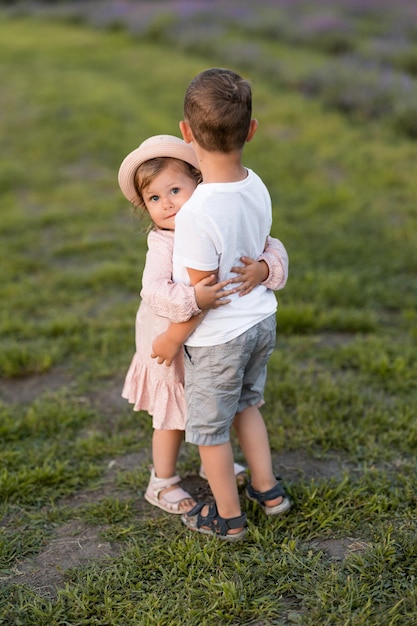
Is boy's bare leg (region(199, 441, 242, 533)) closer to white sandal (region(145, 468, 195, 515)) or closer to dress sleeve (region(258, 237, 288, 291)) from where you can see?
white sandal (region(145, 468, 195, 515))

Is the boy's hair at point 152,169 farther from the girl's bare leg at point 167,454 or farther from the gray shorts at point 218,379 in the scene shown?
the girl's bare leg at point 167,454

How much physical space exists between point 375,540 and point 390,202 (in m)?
4.26

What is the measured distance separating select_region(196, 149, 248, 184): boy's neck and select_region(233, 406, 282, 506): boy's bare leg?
3.04 feet

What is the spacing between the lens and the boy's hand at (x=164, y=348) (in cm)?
254

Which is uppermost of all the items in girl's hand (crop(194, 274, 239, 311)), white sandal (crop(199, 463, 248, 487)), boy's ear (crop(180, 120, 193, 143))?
boy's ear (crop(180, 120, 193, 143))

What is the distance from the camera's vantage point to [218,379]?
8.30 feet

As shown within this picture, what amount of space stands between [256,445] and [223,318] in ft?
1.97

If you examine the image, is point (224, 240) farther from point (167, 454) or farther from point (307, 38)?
point (307, 38)

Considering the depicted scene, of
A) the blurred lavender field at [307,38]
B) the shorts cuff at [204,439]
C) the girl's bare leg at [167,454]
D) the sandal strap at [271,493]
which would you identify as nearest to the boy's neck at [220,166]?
the shorts cuff at [204,439]

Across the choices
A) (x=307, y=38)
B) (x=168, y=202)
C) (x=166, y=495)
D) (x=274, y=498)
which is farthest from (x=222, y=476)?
(x=307, y=38)

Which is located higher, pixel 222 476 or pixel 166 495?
pixel 222 476

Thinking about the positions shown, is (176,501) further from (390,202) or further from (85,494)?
(390,202)

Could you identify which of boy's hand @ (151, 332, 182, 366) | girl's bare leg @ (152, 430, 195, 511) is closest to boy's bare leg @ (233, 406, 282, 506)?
girl's bare leg @ (152, 430, 195, 511)

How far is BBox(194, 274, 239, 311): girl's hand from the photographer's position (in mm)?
2393
